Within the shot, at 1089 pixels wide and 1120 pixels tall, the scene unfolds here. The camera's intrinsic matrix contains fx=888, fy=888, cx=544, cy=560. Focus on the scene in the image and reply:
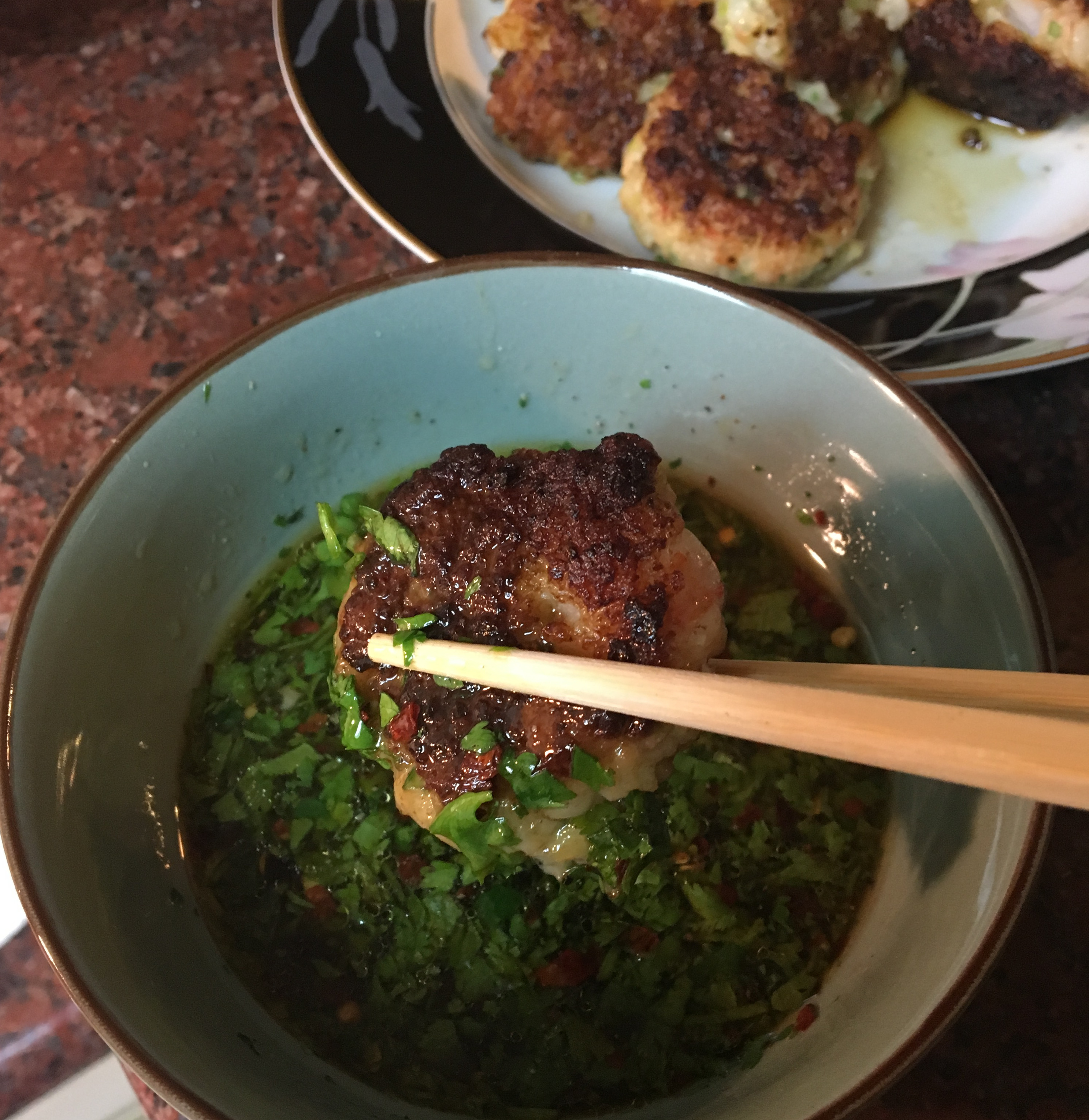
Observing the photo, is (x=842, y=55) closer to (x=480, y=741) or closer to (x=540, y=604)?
(x=540, y=604)

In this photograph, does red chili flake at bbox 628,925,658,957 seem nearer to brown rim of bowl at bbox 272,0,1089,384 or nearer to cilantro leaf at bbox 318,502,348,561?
cilantro leaf at bbox 318,502,348,561

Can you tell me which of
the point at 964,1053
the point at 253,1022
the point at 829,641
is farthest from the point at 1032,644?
the point at 253,1022

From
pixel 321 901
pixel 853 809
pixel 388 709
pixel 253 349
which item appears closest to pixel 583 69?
pixel 253 349

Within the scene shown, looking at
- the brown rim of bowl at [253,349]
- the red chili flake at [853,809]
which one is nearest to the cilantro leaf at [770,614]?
the red chili flake at [853,809]

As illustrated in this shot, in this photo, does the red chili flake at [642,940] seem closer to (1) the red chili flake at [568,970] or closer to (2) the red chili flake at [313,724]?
(1) the red chili flake at [568,970]

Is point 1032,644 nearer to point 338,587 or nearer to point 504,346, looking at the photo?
point 504,346

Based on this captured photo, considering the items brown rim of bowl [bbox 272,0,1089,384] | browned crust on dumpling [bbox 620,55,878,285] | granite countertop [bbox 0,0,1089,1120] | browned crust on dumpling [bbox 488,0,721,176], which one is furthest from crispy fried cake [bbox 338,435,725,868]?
browned crust on dumpling [bbox 488,0,721,176]
